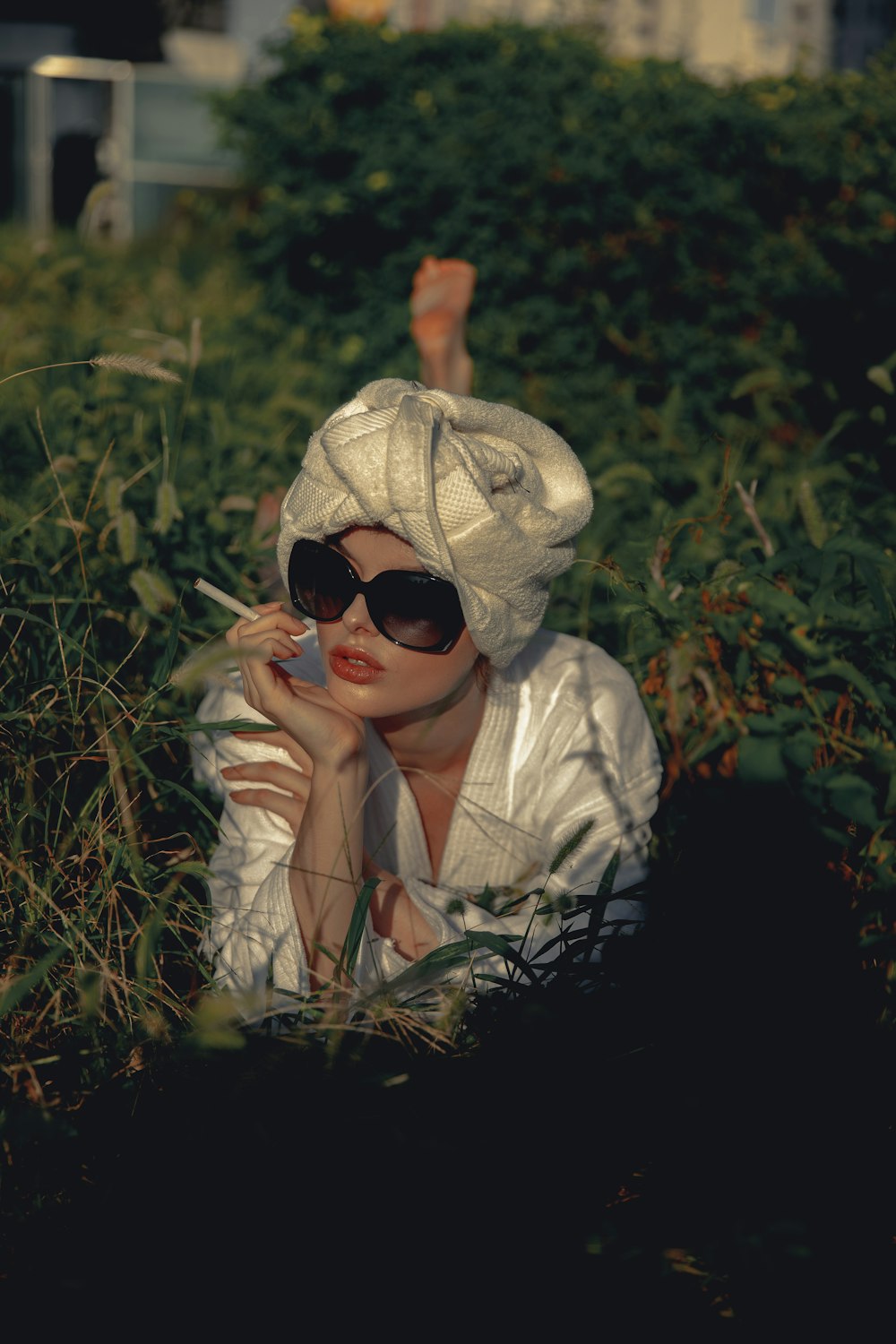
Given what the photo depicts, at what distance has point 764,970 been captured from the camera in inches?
84.0

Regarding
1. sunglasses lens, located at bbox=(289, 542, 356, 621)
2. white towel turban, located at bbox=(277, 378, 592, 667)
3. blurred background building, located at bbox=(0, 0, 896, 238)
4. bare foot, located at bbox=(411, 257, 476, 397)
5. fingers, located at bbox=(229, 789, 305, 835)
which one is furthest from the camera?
blurred background building, located at bbox=(0, 0, 896, 238)

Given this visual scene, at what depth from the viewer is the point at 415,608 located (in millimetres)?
2111

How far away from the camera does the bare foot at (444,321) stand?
160 inches

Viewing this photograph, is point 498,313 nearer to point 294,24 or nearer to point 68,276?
point 294,24

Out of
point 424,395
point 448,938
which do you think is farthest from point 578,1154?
point 424,395

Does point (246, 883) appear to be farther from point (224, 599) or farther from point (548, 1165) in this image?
point (548, 1165)

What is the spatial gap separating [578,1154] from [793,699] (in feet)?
3.45

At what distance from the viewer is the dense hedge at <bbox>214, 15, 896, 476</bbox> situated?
6238mm

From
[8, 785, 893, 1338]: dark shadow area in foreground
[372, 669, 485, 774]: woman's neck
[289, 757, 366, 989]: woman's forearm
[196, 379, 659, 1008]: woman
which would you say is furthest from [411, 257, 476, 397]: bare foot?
[8, 785, 893, 1338]: dark shadow area in foreground

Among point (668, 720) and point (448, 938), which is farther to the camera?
point (668, 720)

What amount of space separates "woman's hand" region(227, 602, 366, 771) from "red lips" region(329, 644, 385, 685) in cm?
7

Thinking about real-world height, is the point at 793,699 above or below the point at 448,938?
above

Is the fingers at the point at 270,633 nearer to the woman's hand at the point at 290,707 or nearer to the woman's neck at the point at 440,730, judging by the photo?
the woman's hand at the point at 290,707

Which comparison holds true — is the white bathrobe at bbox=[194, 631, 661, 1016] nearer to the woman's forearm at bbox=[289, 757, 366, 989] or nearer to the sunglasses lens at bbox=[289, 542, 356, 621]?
the woman's forearm at bbox=[289, 757, 366, 989]
